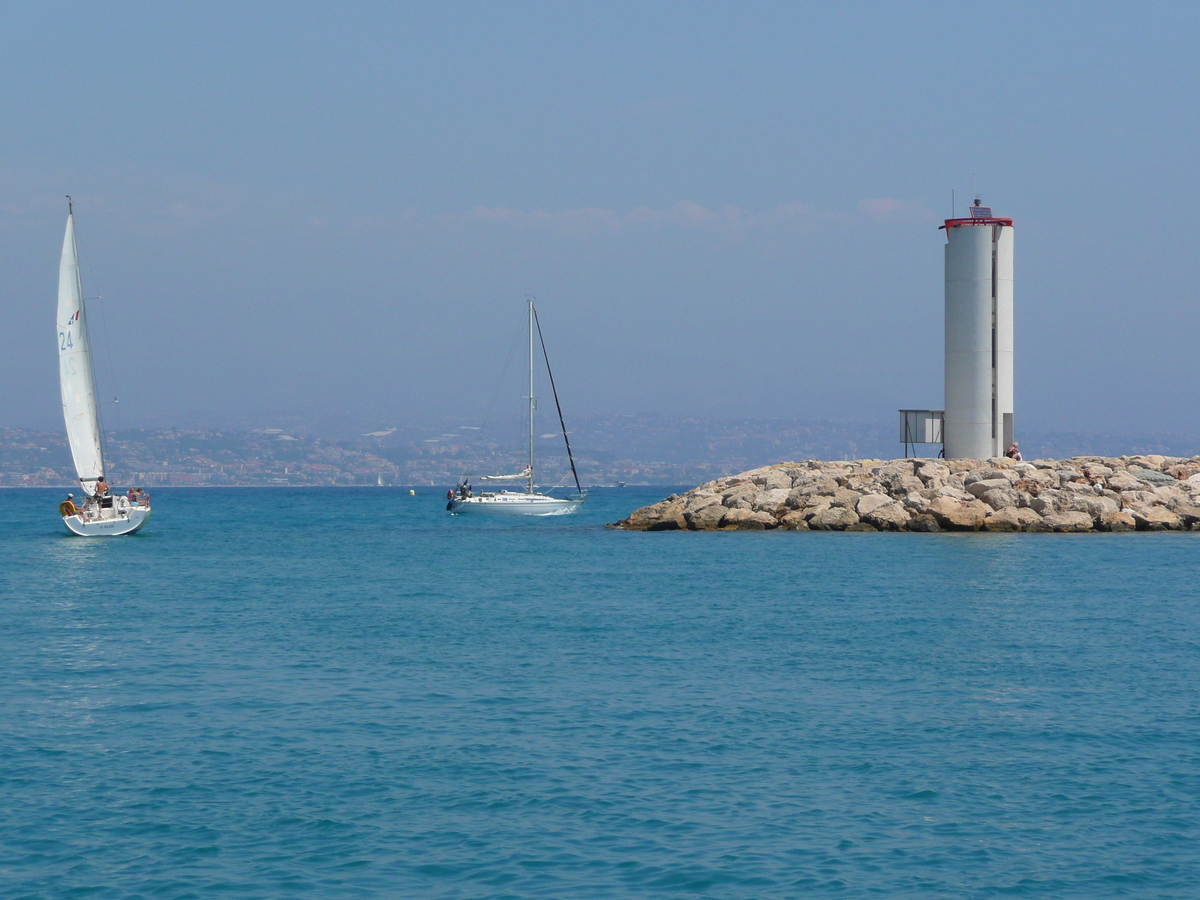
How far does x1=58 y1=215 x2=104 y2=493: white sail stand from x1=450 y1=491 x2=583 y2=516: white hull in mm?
27370

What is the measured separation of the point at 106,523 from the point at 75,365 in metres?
6.05

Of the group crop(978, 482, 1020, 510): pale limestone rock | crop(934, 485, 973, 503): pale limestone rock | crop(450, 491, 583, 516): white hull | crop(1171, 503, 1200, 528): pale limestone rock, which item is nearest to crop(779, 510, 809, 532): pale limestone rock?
crop(934, 485, 973, 503): pale limestone rock

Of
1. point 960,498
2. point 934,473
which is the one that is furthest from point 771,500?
point 960,498

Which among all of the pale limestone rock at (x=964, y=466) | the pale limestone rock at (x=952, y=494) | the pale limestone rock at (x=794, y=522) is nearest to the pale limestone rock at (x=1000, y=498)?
the pale limestone rock at (x=952, y=494)

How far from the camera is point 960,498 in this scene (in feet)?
142

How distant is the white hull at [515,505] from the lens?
230ft

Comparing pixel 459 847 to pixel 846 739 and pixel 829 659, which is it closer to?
pixel 846 739

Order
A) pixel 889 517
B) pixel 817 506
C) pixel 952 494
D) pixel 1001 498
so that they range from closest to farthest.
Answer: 1. pixel 1001 498
2. pixel 952 494
3. pixel 889 517
4. pixel 817 506

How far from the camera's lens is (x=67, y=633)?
2288 centimetres

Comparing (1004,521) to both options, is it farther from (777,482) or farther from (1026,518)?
(777,482)

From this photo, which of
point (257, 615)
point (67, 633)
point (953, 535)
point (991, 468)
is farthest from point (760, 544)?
point (67, 633)

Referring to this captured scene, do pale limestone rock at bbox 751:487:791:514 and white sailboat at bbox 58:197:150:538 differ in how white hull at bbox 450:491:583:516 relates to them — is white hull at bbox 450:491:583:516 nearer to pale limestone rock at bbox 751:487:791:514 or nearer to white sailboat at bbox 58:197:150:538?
pale limestone rock at bbox 751:487:791:514

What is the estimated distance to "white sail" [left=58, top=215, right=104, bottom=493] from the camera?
149ft

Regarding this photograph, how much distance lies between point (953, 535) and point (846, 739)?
96.2 ft
